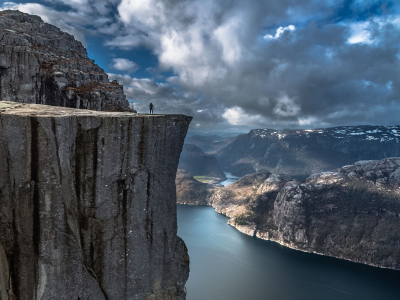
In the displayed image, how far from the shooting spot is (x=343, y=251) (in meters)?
135

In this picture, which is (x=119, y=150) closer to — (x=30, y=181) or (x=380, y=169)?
(x=30, y=181)

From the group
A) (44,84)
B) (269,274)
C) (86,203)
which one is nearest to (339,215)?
(269,274)

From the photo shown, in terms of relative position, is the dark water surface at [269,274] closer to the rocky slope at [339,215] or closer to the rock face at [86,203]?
the rocky slope at [339,215]

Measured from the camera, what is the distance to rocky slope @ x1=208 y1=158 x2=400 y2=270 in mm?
138125

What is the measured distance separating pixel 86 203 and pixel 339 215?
19061 cm

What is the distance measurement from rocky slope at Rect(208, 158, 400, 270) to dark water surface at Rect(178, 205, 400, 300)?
1489cm

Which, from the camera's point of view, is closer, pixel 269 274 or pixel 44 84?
pixel 44 84

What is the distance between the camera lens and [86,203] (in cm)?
1315

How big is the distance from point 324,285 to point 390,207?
112 metres

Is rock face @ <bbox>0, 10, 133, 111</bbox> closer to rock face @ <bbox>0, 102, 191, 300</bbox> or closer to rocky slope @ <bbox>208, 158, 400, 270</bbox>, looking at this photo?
rock face @ <bbox>0, 102, 191, 300</bbox>

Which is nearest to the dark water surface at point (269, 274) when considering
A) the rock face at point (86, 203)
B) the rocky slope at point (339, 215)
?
the rocky slope at point (339, 215)

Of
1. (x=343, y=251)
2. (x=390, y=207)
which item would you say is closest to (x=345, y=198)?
→ (x=390, y=207)

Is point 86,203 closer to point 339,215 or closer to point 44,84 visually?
point 44,84

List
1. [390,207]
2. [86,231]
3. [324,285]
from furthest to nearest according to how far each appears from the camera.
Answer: [390,207] < [324,285] < [86,231]
